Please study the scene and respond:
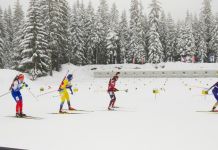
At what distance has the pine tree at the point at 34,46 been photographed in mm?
40125

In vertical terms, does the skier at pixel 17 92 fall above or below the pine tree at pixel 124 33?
below

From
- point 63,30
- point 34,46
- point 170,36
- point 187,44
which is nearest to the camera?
point 34,46

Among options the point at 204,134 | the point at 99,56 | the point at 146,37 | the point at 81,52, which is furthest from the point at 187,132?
the point at 99,56

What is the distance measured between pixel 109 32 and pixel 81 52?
8.99 meters

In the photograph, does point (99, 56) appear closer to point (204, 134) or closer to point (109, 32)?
point (109, 32)

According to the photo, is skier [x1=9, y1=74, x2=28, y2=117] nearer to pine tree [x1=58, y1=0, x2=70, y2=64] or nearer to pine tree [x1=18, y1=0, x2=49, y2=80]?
pine tree [x1=18, y1=0, x2=49, y2=80]

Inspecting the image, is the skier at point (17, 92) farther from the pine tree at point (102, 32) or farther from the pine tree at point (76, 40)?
the pine tree at point (102, 32)

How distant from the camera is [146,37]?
62312 mm

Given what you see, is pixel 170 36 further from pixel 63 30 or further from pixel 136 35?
pixel 63 30

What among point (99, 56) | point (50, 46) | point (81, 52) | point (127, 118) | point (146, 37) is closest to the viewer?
point (127, 118)

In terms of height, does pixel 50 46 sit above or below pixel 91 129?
above

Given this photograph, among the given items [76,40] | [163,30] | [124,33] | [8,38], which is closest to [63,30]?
[76,40]

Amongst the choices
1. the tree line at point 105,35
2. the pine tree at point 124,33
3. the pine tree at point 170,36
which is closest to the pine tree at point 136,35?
the tree line at point 105,35

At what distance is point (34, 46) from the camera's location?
41.1 metres
